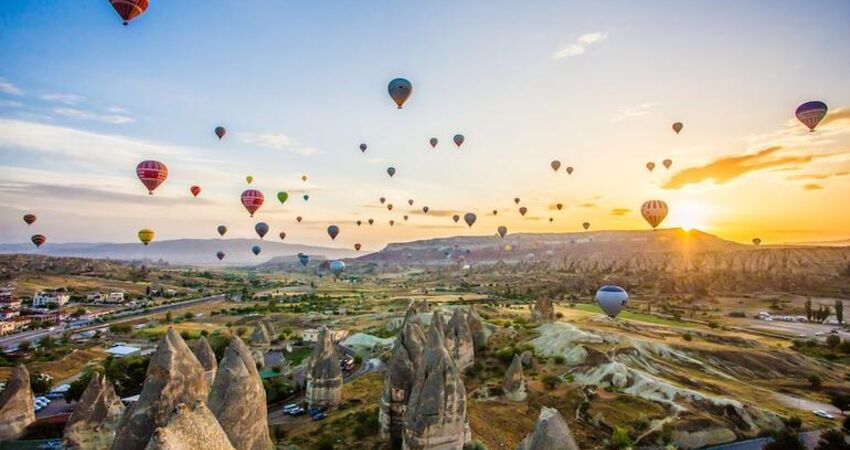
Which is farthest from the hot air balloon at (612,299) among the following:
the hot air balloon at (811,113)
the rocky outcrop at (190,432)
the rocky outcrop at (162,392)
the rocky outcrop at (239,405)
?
the rocky outcrop at (190,432)

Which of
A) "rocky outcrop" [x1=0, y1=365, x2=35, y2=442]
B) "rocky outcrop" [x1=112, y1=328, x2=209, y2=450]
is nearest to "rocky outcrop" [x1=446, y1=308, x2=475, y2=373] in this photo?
"rocky outcrop" [x1=0, y1=365, x2=35, y2=442]

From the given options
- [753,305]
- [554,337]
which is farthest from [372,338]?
[753,305]

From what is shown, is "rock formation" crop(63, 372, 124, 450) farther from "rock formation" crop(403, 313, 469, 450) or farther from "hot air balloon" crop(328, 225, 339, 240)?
"hot air balloon" crop(328, 225, 339, 240)

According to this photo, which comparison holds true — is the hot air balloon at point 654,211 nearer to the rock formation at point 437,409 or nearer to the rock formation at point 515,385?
the rock formation at point 515,385

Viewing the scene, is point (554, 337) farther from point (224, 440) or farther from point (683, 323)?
point (224, 440)

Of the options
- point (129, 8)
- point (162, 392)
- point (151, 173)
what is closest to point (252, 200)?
point (151, 173)

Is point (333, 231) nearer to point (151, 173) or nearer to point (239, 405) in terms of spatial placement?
point (151, 173)
